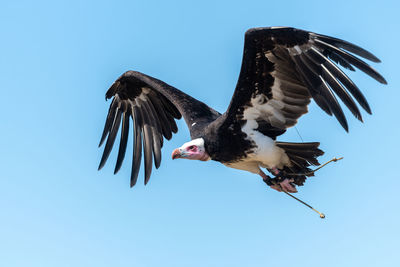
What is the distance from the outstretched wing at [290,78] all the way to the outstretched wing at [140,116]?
239 cm

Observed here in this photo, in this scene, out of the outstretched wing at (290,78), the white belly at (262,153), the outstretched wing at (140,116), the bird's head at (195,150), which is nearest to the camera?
the outstretched wing at (290,78)

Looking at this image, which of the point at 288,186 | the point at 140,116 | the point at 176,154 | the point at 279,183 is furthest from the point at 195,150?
the point at 140,116

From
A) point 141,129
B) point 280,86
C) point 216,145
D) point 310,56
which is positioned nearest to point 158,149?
Result: point 141,129

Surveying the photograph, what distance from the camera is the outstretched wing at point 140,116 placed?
11.3m

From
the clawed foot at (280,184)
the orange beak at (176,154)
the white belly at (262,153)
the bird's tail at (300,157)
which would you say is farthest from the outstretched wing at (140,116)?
the bird's tail at (300,157)

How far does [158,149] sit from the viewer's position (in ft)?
37.2

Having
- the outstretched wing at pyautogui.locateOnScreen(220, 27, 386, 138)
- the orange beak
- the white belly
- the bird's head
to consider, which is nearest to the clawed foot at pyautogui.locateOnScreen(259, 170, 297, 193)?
the white belly

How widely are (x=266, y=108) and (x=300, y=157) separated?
0.88m

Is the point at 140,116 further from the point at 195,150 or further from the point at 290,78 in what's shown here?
the point at 290,78

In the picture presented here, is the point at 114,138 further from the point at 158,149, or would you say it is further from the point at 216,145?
the point at 216,145

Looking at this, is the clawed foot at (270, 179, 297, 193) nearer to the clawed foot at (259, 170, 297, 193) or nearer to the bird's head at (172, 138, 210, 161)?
the clawed foot at (259, 170, 297, 193)

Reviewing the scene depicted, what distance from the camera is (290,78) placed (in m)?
8.49

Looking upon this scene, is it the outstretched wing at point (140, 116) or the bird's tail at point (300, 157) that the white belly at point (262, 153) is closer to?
the bird's tail at point (300, 157)

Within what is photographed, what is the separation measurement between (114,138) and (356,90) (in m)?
5.40
